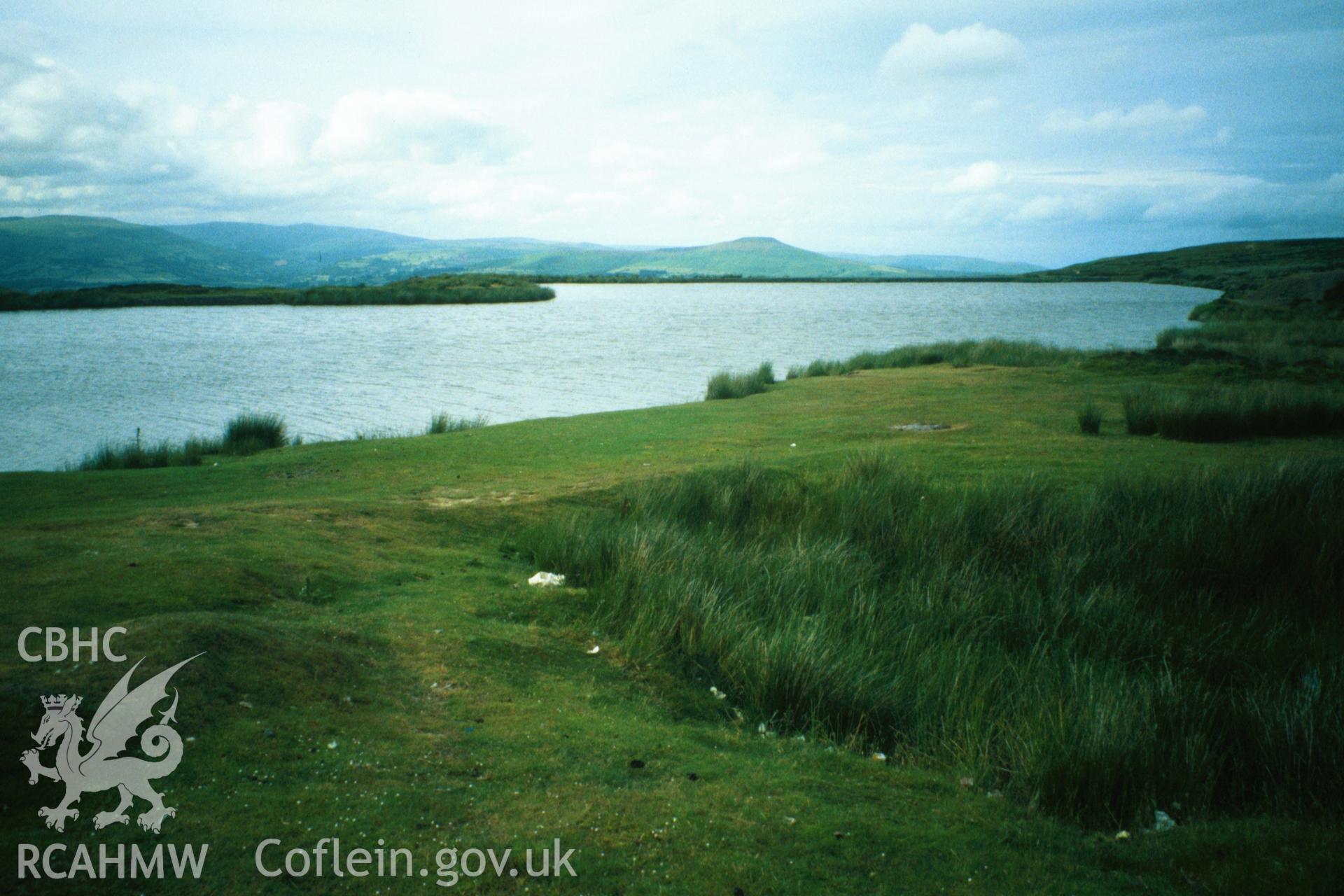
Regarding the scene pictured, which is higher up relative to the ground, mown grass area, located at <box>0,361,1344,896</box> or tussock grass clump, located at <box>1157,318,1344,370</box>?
tussock grass clump, located at <box>1157,318,1344,370</box>

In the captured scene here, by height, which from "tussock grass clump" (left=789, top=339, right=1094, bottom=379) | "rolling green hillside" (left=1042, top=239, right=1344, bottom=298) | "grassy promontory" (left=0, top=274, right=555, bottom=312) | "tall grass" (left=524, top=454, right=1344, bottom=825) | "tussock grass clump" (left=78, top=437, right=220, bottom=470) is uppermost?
"rolling green hillside" (left=1042, top=239, right=1344, bottom=298)

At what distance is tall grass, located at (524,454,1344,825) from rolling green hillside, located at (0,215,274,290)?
11296 centimetres

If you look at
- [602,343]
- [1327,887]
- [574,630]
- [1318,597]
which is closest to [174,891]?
[574,630]

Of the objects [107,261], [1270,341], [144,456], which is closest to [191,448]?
[144,456]

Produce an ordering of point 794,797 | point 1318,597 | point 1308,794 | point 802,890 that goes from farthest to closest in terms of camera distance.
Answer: point 1318,597 → point 1308,794 → point 794,797 → point 802,890

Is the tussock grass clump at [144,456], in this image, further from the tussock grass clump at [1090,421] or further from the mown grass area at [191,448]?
the tussock grass clump at [1090,421]

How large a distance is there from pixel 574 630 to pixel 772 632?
1.70 metres

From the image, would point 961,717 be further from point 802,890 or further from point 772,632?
point 802,890

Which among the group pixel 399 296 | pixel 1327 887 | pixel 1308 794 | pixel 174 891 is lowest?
pixel 1308 794

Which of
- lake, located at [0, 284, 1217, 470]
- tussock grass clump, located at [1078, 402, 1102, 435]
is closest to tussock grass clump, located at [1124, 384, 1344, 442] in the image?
tussock grass clump, located at [1078, 402, 1102, 435]

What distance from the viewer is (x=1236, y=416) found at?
1434cm

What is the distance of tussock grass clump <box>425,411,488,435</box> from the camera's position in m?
19.8

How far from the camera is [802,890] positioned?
11.0 ft

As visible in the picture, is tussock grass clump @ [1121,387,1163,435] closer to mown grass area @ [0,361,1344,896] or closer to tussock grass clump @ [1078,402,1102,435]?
tussock grass clump @ [1078,402,1102,435]
